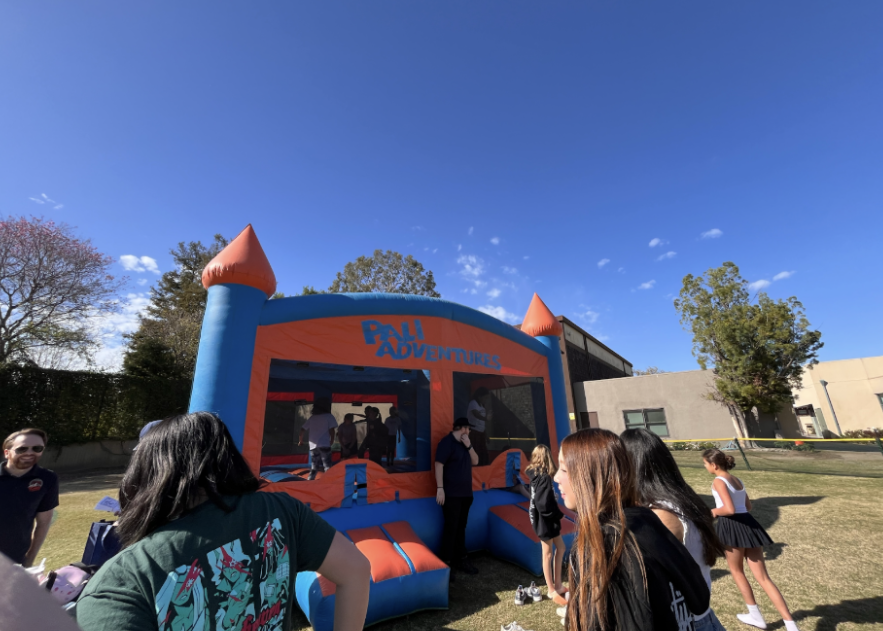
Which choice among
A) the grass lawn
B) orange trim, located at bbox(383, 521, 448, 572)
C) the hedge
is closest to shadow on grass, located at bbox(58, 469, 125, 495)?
the hedge

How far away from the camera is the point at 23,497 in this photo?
10.1 ft

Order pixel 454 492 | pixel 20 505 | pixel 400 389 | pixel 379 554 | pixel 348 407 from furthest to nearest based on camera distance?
pixel 348 407 → pixel 400 389 → pixel 454 492 → pixel 379 554 → pixel 20 505

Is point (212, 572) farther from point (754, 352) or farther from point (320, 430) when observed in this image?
point (754, 352)

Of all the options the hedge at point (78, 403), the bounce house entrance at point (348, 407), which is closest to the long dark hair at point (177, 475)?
the bounce house entrance at point (348, 407)

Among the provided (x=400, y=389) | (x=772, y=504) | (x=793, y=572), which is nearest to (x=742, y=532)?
(x=793, y=572)

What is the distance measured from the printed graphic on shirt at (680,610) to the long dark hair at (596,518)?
0.19 meters

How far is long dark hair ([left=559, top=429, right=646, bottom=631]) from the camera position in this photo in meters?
1.38

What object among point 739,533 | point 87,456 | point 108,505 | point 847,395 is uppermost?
point 847,395

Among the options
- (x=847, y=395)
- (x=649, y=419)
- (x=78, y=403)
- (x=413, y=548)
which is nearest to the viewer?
(x=413, y=548)

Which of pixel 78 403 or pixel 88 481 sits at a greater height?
pixel 78 403

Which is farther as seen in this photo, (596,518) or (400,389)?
(400,389)

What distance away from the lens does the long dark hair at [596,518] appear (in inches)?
54.2

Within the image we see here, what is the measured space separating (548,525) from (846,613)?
2.55 m

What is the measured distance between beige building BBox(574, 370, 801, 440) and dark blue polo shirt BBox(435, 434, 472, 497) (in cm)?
1366
